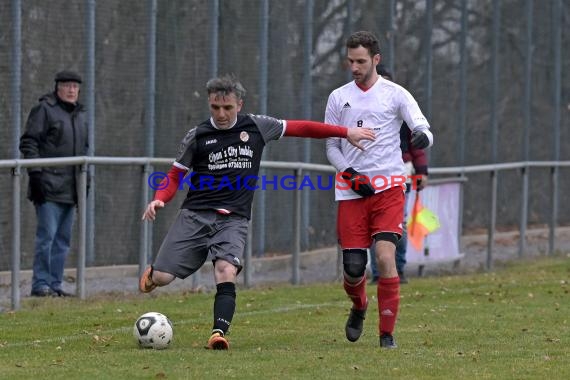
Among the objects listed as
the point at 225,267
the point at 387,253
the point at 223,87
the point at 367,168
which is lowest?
the point at 225,267

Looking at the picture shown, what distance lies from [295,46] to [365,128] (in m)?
8.16

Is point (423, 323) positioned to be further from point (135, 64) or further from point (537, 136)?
point (537, 136)

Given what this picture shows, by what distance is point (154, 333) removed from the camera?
9.28m

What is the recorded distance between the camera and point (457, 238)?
17547 mm

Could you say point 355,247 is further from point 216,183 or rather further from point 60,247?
point 60,247

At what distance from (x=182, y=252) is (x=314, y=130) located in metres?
1.22

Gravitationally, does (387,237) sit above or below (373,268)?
above

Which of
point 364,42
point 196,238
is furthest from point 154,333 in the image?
point 364,42

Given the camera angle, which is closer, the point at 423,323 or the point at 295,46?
the point at 423,323

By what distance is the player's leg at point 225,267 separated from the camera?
9.23 meters

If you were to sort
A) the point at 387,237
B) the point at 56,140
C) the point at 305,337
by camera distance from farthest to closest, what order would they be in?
the point at 56,140 < the point at 305,337 < the point at 387,237

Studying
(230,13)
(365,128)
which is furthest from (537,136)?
(365,128)

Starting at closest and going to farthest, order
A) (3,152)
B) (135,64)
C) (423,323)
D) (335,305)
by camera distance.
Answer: (423,323) < (335,305) < (3,152) < (135,64)

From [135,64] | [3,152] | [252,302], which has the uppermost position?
[135,64]
